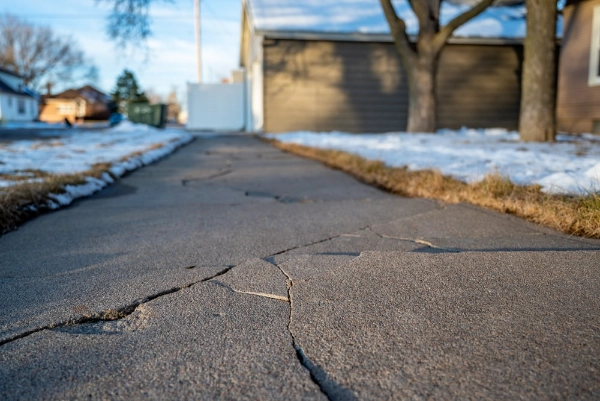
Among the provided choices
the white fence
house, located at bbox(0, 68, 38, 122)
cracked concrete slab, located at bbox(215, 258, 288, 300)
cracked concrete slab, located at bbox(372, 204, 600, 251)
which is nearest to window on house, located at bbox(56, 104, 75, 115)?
house, located at bbox(0, 68, 38, 122)

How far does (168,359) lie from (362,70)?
1530 cm

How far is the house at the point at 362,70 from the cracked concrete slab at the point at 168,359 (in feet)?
46.5

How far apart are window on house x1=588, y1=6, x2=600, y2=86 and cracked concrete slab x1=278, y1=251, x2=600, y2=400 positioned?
39.8ft

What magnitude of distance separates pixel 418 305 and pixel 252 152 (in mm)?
8887

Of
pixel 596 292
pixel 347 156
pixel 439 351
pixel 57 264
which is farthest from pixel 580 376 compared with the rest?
pixel 347 156

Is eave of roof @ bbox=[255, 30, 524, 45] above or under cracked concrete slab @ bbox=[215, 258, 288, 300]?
above

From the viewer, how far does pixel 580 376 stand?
1.47m

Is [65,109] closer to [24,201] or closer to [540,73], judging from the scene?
[540,73]

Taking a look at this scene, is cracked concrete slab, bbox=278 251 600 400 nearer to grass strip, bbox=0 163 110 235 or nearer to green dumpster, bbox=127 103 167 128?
grass strip, bbox=0 163 110 235

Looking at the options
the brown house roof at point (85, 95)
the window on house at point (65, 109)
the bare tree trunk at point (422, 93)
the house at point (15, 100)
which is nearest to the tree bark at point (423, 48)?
the bare tree trunk at point (422, 93)

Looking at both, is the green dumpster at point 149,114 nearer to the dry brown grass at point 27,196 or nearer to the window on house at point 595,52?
the window on house at point 595,52

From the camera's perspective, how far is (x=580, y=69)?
43.2ft

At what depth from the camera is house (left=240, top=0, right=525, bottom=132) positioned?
15477 millimetres

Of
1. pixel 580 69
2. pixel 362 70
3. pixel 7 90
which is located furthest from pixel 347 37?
pixel 7 90
